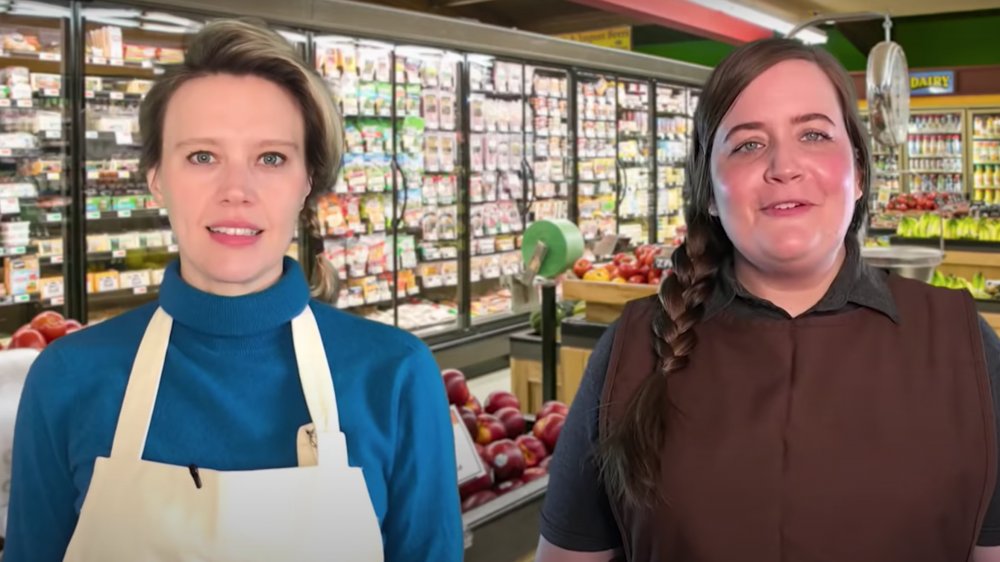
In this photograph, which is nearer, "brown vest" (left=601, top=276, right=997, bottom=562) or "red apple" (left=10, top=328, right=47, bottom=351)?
"brown vest" (left=601, top=276, right=997, bottom=562)

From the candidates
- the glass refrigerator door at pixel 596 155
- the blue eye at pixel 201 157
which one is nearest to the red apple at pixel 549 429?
the blue eye at pixel 201 157

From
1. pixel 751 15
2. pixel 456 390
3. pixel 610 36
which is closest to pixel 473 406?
pixel 456 390

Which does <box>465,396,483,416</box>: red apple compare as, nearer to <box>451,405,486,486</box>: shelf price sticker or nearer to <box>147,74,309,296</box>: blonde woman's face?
<box>451,405,486,486</box>: shelf price sticker

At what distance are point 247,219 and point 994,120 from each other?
16.0 metres

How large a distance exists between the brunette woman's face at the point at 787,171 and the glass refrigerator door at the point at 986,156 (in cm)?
1542

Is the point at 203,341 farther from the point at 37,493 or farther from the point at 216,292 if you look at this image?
the point at 37,493

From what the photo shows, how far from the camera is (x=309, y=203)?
4.76ft

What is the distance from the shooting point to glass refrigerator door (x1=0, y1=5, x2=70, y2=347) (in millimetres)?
4715

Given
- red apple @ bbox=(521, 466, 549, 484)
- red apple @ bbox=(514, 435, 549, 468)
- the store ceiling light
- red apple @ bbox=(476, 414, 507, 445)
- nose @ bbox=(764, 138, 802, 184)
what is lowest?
red apple @ bbox=(521, 466, 549, 484)

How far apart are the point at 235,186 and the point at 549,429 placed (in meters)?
1.77

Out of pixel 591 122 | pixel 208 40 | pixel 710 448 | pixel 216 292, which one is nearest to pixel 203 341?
pixel 216 292

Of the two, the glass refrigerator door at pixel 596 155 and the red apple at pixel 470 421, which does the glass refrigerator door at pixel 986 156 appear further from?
the red apple at pixel 470 421

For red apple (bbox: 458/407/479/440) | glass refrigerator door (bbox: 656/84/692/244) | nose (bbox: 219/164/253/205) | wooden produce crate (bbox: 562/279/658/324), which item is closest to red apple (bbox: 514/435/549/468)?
red apple (bbox: 458/407/479/440)

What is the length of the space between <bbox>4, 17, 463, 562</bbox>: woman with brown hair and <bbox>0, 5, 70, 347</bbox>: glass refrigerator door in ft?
13.0
